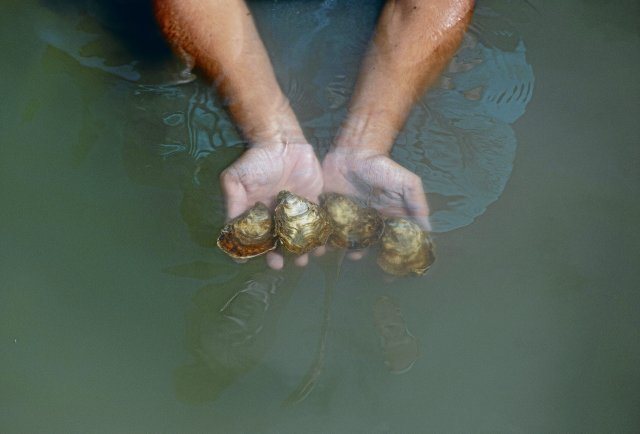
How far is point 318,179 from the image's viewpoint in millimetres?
2984

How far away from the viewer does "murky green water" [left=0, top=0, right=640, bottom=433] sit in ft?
8.79

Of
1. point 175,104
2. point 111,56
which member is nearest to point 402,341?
point 175,104

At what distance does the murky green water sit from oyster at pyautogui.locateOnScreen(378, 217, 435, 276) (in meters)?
0.12

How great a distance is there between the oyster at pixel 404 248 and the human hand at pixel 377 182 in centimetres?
8

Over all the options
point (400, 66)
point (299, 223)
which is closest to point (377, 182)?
point (299, 223)

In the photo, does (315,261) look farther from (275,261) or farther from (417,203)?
(417,203)

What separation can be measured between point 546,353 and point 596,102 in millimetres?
1578

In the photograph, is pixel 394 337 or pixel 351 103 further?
pixel 351 103

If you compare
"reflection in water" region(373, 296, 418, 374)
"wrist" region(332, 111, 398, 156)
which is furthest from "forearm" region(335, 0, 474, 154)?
"reflection in water" region(373, 296, 418, 374)

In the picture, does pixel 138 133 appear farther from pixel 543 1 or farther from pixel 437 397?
pixel 543 1

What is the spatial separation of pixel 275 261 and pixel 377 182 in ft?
2.13

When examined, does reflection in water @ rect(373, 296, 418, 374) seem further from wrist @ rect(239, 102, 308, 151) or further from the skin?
wrist @ rect(239, 102, 308, 151)

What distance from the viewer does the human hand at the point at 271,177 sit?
9.26ft

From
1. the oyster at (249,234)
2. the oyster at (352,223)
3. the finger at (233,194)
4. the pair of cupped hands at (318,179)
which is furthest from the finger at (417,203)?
the finger at (233,194)
